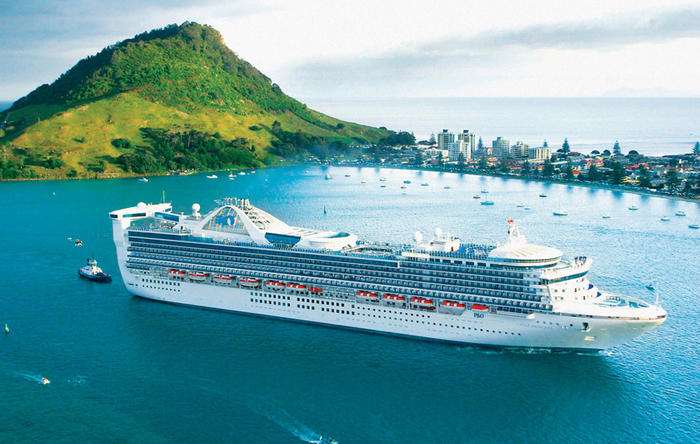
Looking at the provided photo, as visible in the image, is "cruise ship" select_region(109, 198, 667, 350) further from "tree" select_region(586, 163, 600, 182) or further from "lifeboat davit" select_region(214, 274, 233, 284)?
"tree" select_region(586, 163, 600, 182)

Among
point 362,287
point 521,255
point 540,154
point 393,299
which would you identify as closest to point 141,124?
point 540,154

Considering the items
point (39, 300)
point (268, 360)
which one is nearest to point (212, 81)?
point (39, 300)

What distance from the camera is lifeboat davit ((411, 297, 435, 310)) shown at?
35781 millimetres

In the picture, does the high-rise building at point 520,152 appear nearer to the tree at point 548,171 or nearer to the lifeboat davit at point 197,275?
the tree at point 548,171

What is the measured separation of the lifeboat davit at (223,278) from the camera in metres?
41.3

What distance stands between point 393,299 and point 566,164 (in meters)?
124

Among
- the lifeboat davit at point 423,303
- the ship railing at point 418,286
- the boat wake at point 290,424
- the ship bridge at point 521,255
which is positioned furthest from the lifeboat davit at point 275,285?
the ship bridge at point 521,255

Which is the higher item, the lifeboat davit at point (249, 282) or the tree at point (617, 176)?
the tree at point (617, 176)

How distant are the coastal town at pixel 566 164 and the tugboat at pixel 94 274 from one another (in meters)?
96.4

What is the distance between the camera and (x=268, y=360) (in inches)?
1353

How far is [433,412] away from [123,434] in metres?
15.3

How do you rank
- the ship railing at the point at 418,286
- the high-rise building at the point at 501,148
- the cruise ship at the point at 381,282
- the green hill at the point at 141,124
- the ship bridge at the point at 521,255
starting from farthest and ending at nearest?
the high-rise building at the point at 501,148 → the green hill at the point at 141,124 → the ship railing at the point at 418,286 → the ship bridge at the point at 521,255 → the cruise ship at the point at 381,282

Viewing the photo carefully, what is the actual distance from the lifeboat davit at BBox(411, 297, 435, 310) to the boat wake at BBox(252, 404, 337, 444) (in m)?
11.5

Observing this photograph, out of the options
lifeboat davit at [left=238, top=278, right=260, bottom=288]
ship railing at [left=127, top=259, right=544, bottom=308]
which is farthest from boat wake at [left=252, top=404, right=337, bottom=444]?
lifeboat davit at [left=238, top=278, right=260, bottom=288]
